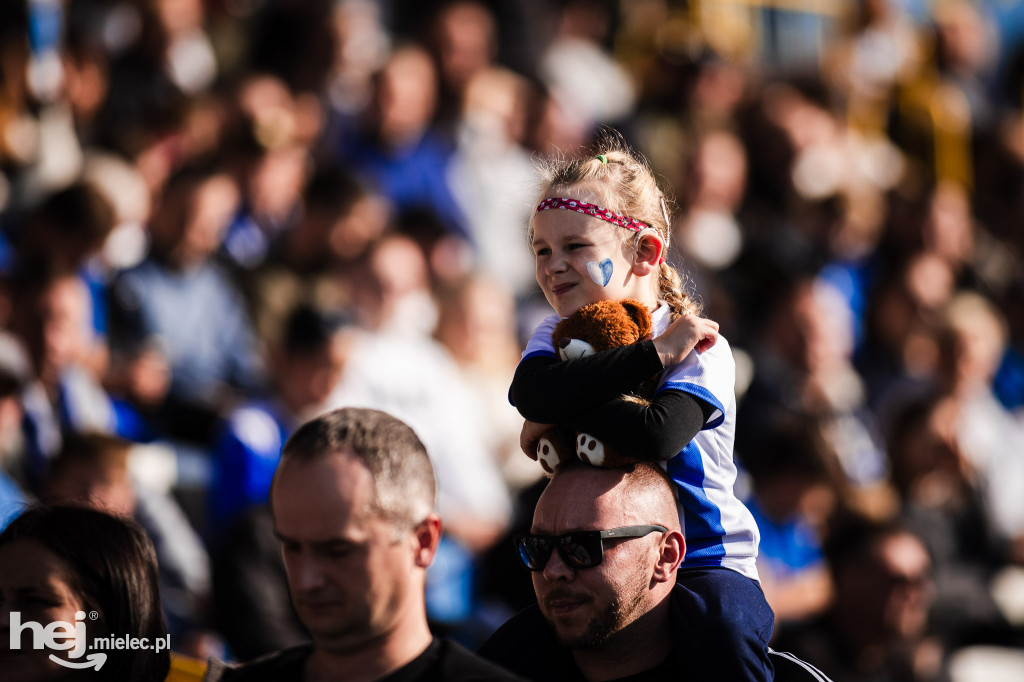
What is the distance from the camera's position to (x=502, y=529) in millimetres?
6195

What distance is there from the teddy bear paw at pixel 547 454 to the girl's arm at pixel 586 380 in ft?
0.68

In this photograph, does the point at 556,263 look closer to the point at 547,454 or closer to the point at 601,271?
the point at 601,271

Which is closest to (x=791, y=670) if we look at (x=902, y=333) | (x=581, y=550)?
(x=581, y=550)

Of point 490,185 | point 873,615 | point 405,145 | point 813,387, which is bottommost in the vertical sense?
point 873,615

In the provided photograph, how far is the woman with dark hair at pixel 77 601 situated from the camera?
10.1 ft

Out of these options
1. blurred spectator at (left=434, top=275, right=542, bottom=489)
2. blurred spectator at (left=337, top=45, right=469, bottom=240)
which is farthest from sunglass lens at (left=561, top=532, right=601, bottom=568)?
blurred spectator at (left=337, top=45, right=469, bottom=240)

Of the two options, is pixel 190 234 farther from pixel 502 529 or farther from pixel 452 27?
pixel 452 27

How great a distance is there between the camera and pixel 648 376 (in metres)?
3.11

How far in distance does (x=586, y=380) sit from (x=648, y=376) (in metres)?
0.15

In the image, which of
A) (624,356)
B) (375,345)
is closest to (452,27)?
(375,345)

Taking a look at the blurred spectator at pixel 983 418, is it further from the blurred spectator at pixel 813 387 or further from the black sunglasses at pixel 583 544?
the black sunglasses at pixel 583 544

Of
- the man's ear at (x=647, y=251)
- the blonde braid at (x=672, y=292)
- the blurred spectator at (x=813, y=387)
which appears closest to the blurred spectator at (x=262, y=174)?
the blurred spectator at (x=813, y=387)

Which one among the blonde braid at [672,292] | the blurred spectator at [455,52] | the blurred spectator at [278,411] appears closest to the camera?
the blonde braid at [672,292]

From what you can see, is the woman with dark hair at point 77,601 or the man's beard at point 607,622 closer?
the woman with dark hair at point 77,601
